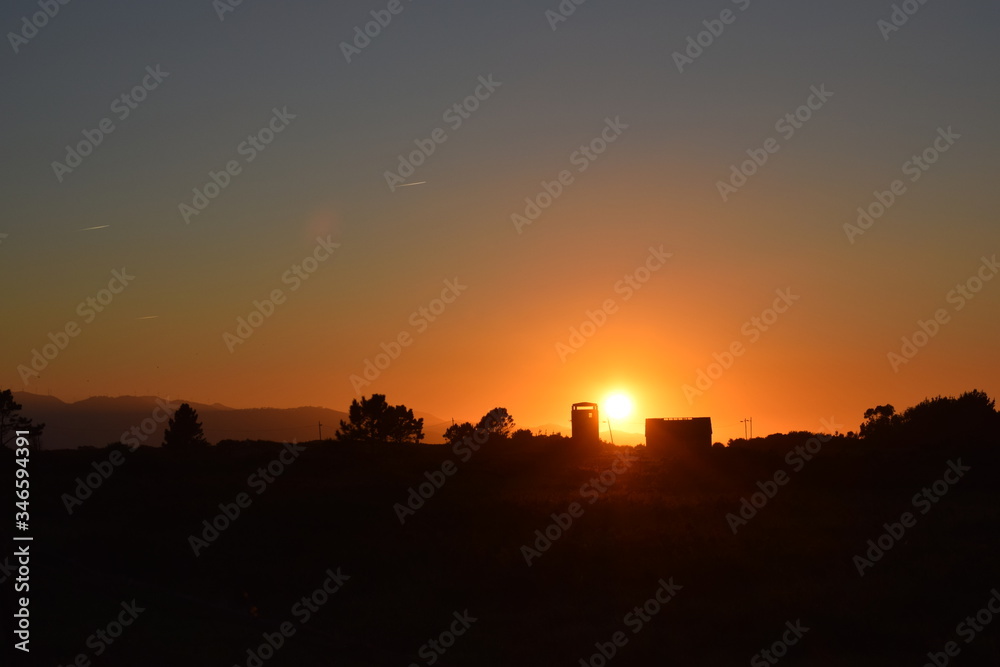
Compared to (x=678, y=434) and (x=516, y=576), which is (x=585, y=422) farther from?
(x=516, y=576)

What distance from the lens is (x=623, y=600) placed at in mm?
16859

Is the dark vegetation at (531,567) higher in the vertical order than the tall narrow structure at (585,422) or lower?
lower

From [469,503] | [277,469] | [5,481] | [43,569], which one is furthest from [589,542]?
[5,481]

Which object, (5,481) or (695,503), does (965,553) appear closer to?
(695,503)

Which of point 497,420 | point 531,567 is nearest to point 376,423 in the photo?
point 497,420

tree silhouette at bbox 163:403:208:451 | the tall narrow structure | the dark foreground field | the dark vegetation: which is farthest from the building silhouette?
tree silhouette at bbox 163:403:208:451

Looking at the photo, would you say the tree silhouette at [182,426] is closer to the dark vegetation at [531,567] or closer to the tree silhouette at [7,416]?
the tree silhouette at [7,416]

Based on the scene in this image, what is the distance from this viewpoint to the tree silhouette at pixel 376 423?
8856cm

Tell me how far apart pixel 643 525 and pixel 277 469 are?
25.8 meters

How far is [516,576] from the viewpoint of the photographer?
18766 millimetres

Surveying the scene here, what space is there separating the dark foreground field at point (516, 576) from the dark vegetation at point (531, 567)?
74mm

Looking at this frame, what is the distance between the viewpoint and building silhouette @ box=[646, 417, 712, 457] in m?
54.7

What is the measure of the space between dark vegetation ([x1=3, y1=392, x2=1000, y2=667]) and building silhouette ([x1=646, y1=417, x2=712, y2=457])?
14.9m

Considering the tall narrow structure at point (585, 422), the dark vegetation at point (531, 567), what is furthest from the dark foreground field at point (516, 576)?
the tall narrow structure at point (585, 422)
